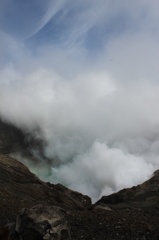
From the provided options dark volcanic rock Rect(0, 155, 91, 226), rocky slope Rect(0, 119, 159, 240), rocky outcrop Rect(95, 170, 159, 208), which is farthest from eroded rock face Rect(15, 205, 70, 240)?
rocky outcrop Rect(95, 170, 159, 208)

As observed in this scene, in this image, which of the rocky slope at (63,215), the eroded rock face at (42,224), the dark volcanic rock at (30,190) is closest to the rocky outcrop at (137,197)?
the rocky slope at (63,215)

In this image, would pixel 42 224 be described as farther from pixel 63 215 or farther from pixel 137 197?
pixel 137 197

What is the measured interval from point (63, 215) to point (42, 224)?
1.89m

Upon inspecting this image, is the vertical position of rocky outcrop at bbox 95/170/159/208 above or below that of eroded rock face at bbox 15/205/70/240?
above

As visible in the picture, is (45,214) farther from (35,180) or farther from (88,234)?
(35,180)

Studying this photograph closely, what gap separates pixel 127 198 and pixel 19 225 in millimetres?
29112

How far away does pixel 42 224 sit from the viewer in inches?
575

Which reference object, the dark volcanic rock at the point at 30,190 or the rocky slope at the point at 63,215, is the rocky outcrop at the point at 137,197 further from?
the dark volcanic rock at the point at 30,190

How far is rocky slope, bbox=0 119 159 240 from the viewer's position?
14789mm

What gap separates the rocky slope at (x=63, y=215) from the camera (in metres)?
14.8

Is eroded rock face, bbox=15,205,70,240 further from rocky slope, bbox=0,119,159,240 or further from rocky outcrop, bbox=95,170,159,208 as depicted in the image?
rocky outcrop, bbox=95,170,159,208

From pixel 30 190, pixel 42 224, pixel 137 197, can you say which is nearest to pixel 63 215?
pixel 42 224

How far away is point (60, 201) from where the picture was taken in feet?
124

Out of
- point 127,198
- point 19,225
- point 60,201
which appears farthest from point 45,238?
point 127,198
